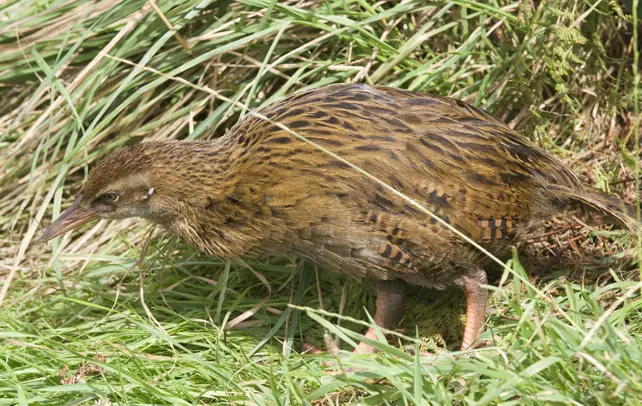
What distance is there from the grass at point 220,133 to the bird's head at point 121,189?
0.39 meters

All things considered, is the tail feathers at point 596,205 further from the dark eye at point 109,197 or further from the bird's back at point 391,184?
the dark eye at point 109,197

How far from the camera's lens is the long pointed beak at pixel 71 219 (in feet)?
12.4

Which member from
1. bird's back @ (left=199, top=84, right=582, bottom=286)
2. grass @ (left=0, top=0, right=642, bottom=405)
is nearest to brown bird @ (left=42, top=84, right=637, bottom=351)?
bird's back @ (left=199, top=84, right=582, bottom=286)

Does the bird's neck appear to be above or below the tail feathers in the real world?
above

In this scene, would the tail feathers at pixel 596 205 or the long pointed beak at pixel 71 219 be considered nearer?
the tail feathers at pixel 596 205

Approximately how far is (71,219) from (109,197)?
234 mm

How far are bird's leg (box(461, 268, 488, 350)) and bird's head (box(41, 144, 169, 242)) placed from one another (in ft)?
4.43

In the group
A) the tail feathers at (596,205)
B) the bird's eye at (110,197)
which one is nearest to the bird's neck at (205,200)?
the bird's eye at (110,197)

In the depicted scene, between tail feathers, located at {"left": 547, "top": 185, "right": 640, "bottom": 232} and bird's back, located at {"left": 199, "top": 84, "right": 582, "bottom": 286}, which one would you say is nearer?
bird's back, located at {"left": 199, "top": 84, "right": 582, "bottom": 286}

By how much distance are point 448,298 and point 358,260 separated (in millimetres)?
692

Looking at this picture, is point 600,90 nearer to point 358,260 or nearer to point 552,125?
point 552,125

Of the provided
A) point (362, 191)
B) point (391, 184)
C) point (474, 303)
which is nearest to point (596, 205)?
point (474, 303)

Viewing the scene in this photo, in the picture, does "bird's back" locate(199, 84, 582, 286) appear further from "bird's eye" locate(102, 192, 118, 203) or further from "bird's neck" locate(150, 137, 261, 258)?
"bird's eye" locate(102, 192, 118, 203)

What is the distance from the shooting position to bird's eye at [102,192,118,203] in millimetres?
3688
